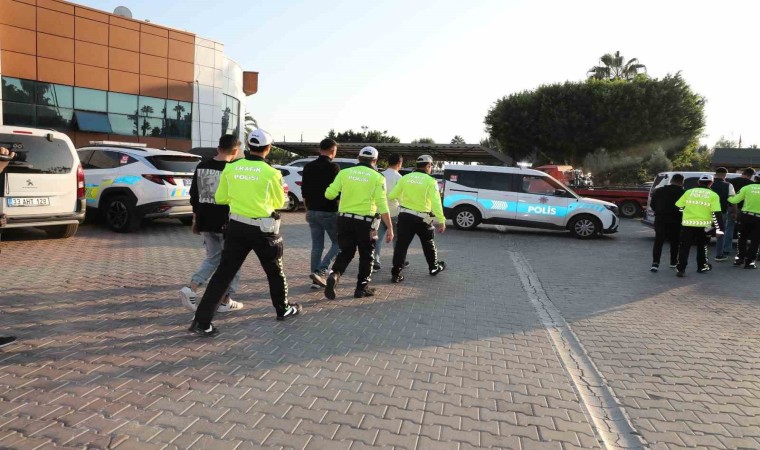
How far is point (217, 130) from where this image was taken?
32625 mm

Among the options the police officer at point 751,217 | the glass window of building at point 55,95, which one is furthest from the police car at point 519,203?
the glass window of building at point 55,95

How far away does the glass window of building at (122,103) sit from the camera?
90.4ft

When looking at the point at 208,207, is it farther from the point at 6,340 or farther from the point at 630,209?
the point at 630,209

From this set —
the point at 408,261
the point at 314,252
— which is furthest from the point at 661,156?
the point at 314,252

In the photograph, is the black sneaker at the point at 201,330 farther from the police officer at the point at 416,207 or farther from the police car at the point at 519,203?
the police car at the point at 519,203

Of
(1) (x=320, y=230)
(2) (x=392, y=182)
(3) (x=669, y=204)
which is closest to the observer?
(1) (x=320, y=230)

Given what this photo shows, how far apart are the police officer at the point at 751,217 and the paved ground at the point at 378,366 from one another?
2.64m

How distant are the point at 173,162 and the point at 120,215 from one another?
1476 millimetres

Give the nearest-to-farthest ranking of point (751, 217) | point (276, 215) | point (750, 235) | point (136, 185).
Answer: point (276, 215)
point (751, 217)
point (750, 235)
point (136, 185)

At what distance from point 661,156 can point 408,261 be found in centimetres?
3710

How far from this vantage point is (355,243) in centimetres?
673

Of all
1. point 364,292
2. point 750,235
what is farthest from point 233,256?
point 750,235

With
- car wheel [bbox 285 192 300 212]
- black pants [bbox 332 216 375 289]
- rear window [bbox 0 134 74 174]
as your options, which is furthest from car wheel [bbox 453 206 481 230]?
rear window [bbox 0 134 74 174]

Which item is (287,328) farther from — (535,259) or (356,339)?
(535,259)
